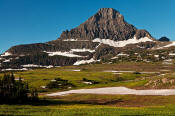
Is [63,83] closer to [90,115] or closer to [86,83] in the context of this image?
[86,83]

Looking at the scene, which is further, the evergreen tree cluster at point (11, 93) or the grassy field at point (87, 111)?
the evergreen tree cluster at point (11, 93)

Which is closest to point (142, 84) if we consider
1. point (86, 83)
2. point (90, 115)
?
point (86, 83)

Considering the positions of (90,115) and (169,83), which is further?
(169,83)

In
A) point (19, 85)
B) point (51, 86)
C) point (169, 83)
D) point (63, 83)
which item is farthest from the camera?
point (63, 83)

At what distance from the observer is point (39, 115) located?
27219mm

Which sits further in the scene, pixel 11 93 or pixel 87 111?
pixel 11 93

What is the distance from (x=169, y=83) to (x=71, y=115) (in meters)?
104

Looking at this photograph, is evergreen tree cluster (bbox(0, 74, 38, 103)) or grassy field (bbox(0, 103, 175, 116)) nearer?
grassy field (bbox(0, 103, 175, 116))

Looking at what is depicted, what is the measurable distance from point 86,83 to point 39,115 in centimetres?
15720

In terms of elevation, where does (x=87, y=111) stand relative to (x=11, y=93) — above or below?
above

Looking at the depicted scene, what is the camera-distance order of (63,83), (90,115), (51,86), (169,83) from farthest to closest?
(63,83), (51,86), (169,83), (90,115)

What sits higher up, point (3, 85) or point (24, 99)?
point (3, 85)

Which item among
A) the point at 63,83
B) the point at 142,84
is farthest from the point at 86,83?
the point at 142,84

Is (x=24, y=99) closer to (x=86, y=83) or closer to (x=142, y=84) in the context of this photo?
(x=142, y=84)
